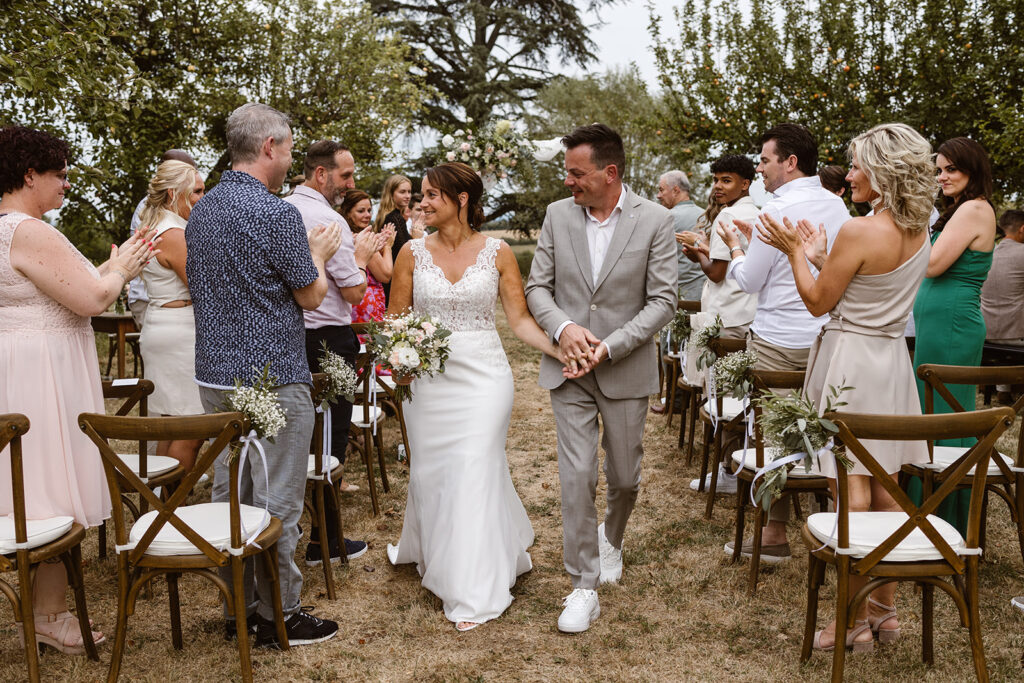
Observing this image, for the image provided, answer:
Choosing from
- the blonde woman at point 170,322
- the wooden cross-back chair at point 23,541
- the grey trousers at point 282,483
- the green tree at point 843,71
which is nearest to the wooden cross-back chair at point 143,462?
the blonde woman at point 170,322

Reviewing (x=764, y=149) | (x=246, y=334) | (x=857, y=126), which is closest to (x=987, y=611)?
(x=764, y=149)

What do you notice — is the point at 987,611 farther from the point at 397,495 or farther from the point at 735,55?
the point at 735,55

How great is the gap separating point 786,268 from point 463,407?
2.04 meters

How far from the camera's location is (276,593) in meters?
3.71

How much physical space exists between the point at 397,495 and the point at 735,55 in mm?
12156

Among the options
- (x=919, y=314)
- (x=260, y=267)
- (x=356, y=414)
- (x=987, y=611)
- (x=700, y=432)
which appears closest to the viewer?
(x=260, y=267)

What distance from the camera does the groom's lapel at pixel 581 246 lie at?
162 inches

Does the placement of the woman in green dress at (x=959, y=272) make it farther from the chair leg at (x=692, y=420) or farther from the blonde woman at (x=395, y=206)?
the blonde woman at (x=395, y=206)

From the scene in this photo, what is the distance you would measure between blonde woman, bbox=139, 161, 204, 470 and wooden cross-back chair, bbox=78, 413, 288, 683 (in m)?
1.75

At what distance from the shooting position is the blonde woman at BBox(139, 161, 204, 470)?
5.07 metres

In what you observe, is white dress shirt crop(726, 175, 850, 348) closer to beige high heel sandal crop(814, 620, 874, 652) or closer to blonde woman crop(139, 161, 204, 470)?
beige high heel sandal crop(814, 620, 874, 652)

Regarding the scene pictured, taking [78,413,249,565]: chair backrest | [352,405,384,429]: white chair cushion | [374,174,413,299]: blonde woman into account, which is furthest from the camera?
[374,174,413,299]: blonde woman

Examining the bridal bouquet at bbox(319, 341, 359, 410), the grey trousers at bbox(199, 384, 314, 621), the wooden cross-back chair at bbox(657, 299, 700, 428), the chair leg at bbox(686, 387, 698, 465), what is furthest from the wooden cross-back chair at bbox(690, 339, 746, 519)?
the grey trousers at bbox(199, 384, 314, 621)

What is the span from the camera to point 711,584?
4637 millimetres
